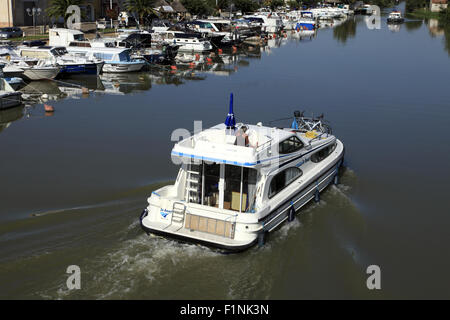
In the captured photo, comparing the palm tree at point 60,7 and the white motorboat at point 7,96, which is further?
the palm tree at point 60,7

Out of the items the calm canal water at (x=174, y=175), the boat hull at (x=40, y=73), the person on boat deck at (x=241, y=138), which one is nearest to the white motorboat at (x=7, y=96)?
the calm canal water at (x=174, y=175)

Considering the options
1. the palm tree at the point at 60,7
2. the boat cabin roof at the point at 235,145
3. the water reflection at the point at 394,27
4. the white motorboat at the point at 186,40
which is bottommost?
the boat cabin roof at the point at 235,145

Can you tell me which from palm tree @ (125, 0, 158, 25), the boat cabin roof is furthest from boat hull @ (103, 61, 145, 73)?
the boat cabin roof

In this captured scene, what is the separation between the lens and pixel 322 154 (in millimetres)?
17344

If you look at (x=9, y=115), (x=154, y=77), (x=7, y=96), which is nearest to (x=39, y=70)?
(x=154, y=77)

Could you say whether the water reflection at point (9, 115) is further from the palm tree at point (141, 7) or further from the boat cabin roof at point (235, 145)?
the palm tree at point (141, 7)

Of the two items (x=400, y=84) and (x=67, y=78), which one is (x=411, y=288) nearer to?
(x=400, y=84)

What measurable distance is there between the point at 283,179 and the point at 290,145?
1073 mm

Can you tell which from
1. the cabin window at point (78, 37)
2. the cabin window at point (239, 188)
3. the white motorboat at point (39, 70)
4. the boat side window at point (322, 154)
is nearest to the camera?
the cabin window at point (239, 188)

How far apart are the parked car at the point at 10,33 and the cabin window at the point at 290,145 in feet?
145

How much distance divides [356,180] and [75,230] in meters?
10.0

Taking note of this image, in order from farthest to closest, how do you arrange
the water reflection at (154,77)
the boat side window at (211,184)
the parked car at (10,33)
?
the parked car at (10,33) → the water reflection at (154,77) → the boat side window at (211,184)

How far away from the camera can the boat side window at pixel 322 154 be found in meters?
16.7
